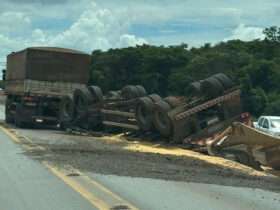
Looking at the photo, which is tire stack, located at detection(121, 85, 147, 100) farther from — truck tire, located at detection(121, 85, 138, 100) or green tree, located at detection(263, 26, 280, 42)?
green tree, located at detection(263, 26, 280, 42)

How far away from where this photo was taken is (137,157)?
1653 centimetres

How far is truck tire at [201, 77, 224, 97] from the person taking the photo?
21016 millimetres

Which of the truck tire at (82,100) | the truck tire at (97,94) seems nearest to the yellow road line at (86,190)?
the truck tire at (97,94)

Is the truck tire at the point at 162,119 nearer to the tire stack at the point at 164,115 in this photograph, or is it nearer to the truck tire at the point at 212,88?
the tire stack at the point at 164,115

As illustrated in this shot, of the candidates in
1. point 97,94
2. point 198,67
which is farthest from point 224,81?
point 198,67

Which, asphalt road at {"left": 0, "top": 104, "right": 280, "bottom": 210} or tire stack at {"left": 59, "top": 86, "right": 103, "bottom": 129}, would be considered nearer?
asphalt road at {"left": 0, "top": 104, "right": 280, "bottom": 210}

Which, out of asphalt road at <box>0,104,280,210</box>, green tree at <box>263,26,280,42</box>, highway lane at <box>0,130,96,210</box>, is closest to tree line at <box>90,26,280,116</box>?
green tree at <box>263,26,280,42</box>

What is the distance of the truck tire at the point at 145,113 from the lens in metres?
21.8

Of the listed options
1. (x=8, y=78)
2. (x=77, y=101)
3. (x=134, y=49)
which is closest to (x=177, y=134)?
(x=77, y=101)

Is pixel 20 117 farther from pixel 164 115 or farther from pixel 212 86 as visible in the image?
pixel 212 86

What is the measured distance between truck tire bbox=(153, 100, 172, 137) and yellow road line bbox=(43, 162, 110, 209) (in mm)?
7552

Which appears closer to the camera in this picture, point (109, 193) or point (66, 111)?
point (109, 193)

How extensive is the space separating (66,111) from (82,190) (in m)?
17.9

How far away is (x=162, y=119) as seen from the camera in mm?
21188
